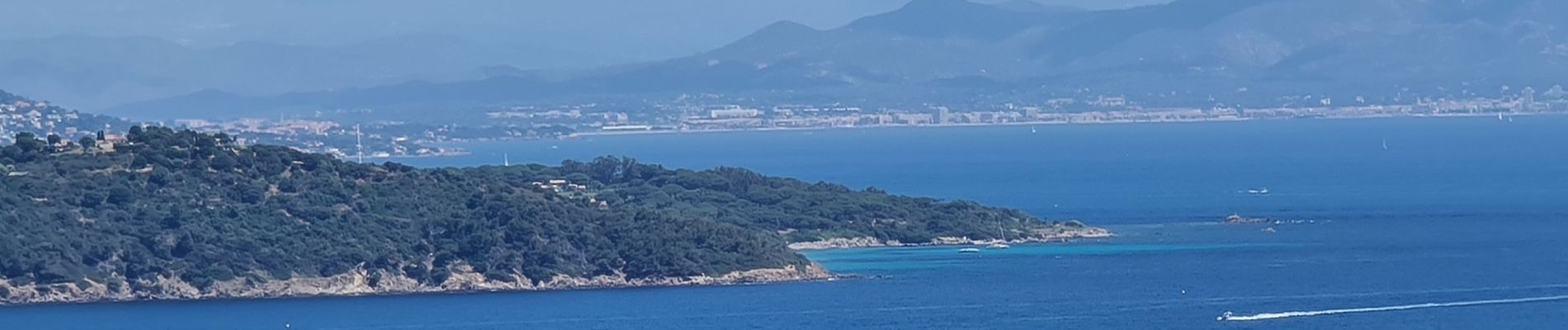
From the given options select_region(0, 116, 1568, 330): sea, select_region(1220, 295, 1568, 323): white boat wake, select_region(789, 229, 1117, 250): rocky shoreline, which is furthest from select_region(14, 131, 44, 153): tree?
select_region(1220, 295, 1568, 323): white boat wake

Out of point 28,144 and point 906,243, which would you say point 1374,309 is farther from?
point 28,144

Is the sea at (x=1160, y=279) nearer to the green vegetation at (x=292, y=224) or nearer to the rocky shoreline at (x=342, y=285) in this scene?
the rocky shoreline at (x=342, y=285)

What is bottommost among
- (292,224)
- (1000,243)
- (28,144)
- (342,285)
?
(1000,243)

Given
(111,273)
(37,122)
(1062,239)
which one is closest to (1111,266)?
(1062,239)

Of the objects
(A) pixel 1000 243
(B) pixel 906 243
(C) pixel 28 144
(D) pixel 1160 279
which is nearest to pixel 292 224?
(C) pixel 28 144

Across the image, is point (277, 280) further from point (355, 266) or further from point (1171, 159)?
point (1171, 159)

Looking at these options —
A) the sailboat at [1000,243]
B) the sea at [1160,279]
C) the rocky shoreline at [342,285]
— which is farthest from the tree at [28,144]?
the sailboat at [1000,243]
